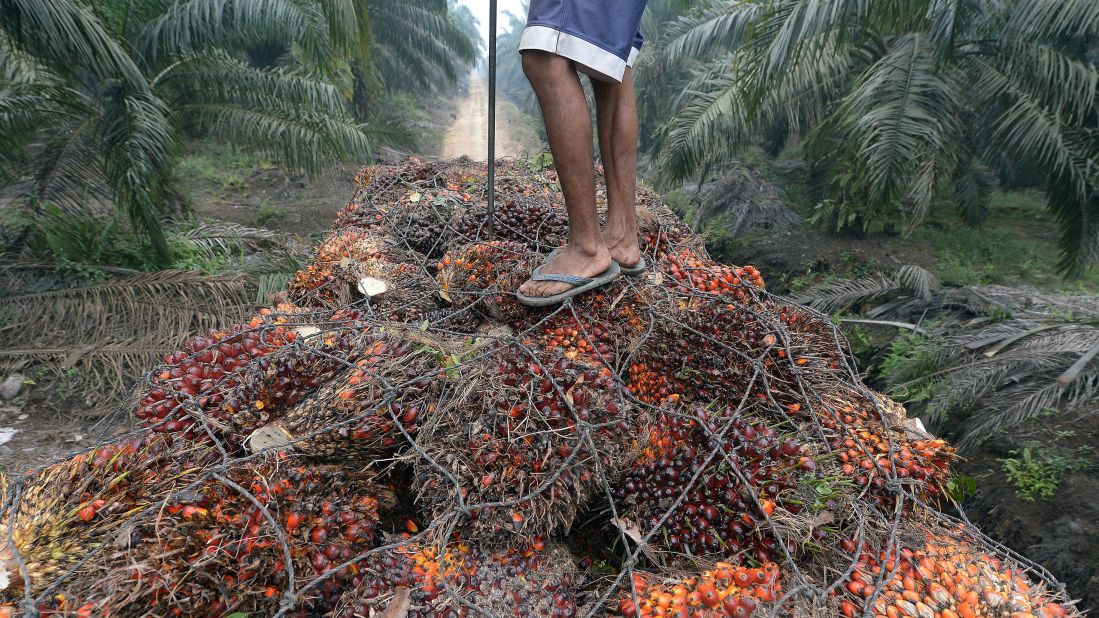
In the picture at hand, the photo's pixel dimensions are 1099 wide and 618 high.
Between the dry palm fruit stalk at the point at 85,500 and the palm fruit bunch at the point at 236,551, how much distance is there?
47 mm

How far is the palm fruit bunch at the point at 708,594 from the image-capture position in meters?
1.08

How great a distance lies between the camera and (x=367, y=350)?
1.52 metres

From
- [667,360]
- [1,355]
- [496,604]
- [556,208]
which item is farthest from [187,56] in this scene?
A: [496,604]

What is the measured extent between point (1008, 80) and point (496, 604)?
22.7 ft

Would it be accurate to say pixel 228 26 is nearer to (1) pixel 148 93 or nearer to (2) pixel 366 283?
(1) pixel 148 93

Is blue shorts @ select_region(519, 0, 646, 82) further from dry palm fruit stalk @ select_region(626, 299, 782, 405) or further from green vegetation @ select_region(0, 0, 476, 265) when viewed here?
green vegetation @ select_region(0, 0, 476, 265)

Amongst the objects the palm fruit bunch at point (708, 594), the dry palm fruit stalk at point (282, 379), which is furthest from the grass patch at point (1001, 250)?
the dry palm fruit stalk at point (282, 379)

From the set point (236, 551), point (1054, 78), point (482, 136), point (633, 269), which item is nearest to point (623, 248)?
point (633, 269)

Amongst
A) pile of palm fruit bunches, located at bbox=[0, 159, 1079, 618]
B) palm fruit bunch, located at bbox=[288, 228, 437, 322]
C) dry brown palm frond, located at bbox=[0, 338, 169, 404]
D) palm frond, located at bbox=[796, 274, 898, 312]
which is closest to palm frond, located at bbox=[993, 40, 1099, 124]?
palm frond, located at bbox=[796, 274, 898, 312]

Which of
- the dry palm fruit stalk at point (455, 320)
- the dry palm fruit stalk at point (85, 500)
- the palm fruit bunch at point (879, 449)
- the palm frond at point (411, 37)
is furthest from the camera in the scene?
the palm frond at point (411, 37)

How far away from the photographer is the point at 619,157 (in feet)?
6.77

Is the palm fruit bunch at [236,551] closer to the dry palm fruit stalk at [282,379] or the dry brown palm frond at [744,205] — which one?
the dry palm fruit stalk at [282,379]

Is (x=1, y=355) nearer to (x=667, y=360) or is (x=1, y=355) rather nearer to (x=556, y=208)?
(x=556, y=208)

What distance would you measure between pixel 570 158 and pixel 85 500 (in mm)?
1537
